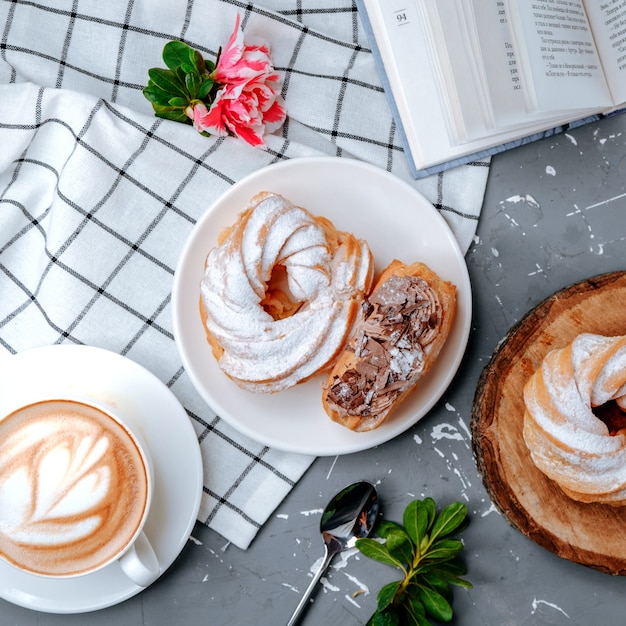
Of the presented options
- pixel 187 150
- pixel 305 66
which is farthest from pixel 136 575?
pixel 305 66

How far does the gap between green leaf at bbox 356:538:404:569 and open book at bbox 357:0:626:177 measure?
66cm

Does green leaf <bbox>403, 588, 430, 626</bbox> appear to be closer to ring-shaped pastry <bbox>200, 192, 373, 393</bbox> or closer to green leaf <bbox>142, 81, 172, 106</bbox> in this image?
ring-shaped pastry <bbox>200, 192, 373, 393</bbox>

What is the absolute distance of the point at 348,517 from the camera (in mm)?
1354

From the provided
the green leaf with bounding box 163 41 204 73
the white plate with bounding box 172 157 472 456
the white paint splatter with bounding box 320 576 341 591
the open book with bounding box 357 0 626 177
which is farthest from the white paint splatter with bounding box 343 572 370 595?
the green leaf with bounding box 163 41 204 73

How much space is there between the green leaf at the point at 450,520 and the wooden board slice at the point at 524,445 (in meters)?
0.10

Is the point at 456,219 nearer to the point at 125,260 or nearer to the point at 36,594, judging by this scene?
the point at 125,260

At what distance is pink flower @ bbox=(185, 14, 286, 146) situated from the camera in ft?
4.30

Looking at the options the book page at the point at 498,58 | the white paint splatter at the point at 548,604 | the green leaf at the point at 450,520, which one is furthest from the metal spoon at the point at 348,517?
the book page at the point at 498,58

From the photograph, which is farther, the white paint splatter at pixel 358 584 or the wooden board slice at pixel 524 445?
the white paint splatter at pixel 358 584

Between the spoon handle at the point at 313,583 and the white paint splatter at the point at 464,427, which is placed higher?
the white paint splatter at the point at 464,427

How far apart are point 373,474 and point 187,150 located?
0.68 m

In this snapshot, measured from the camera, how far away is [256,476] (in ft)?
4.50

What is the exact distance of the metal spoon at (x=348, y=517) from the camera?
4.44 ft

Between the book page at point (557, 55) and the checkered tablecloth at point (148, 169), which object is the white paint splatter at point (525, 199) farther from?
the book page at point (557, 55)
